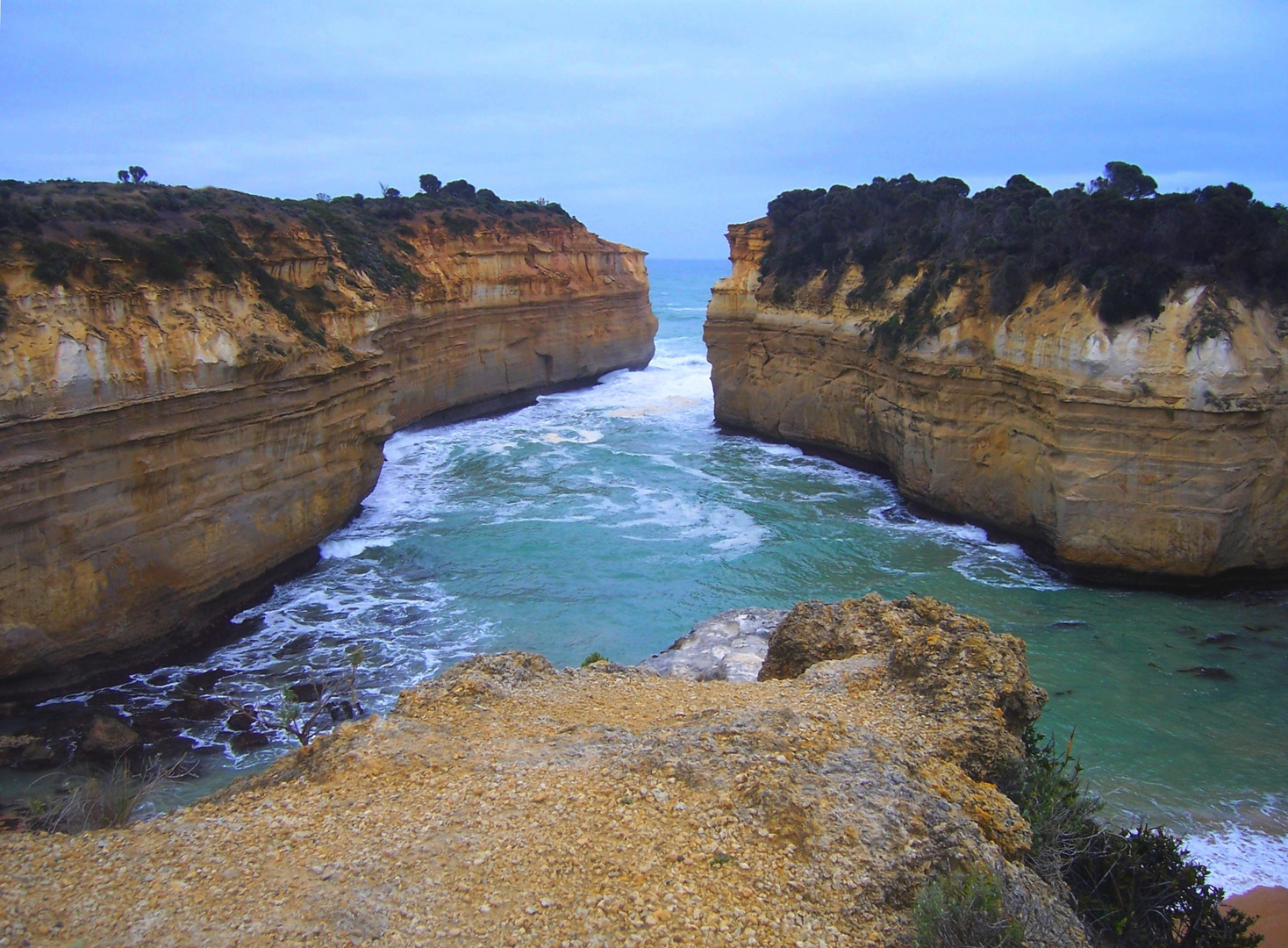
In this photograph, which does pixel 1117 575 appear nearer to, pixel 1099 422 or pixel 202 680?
pixel 1099 422

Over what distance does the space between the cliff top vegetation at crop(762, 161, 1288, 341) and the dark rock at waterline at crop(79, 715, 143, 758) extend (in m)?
16.6

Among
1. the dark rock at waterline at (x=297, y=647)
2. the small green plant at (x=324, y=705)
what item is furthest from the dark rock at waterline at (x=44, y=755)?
the dark rock at waterline at (x=297, y=647)

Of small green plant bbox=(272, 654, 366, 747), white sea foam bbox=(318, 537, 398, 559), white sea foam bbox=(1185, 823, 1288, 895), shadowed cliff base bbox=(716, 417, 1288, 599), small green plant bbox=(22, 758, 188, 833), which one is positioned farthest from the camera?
white sea foam bbox=(318, 537, 398, 559)

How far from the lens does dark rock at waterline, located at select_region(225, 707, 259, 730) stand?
38.9ft

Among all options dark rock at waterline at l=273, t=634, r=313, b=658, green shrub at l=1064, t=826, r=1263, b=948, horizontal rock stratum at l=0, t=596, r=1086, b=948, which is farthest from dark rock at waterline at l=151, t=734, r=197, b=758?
green shrub at l=1064, t=826, r=1263, b=948

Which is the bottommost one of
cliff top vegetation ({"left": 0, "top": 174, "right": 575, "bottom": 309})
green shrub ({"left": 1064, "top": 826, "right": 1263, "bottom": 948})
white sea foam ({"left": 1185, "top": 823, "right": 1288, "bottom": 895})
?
white sea foam ({"left": 1185, "top": 823, "right": 1288, "bottom": 895})

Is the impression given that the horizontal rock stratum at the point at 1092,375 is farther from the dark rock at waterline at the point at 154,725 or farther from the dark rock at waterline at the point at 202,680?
the dark rock at waterline at the point at 154,725

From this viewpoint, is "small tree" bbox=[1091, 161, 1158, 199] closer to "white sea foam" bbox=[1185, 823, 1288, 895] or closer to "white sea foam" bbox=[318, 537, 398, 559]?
"white sea foam" bbox=[1185, 823, 1288, 895]

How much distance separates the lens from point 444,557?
1845 cm

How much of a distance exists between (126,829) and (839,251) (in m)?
24.0

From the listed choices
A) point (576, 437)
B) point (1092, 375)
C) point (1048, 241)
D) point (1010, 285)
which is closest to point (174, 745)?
point (1092, 375)

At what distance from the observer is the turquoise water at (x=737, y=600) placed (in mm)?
10938

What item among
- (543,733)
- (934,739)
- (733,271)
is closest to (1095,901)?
(934,739)

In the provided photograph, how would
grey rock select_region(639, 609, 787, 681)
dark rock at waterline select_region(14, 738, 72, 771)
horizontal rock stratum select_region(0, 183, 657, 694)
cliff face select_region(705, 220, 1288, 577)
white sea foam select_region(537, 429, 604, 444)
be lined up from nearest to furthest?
dark rock at waterline select_region(14, 738, 72, 771)
grey rock select_region(639, 609, 787, 681)
horizontal rock stratum select_region(0, 183, 657, 694)
cliff face select_region(705, 220, 1288, 577)
white sea foam select_region(537, 429, 604, 444)
